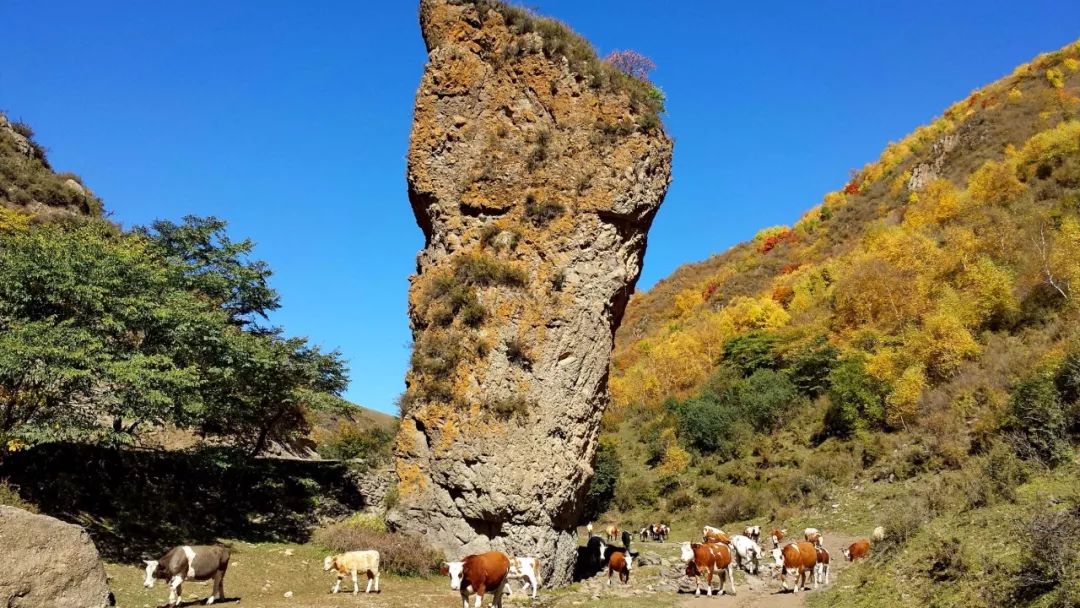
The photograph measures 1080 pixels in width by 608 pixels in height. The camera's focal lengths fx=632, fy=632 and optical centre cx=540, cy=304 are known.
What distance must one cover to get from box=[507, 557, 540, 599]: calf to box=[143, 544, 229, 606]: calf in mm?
6311

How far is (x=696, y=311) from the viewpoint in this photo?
74.4 metres

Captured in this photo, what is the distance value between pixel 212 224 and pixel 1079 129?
5620cm

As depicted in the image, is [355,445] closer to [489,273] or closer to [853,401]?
[489,273]

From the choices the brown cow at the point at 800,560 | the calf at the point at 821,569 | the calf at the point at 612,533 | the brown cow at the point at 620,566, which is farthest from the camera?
the calf at the point at 612,533

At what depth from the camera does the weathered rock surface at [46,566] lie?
9.25 metres

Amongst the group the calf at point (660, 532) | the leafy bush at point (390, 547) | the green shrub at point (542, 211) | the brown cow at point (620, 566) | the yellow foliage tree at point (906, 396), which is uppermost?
the green shrub at point (542, 211)

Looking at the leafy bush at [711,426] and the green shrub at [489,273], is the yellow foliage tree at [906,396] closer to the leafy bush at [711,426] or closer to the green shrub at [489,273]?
the leafy bush at [711,426]

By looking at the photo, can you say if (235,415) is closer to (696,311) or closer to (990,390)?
(990,390)

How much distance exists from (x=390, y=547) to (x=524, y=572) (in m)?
3.51

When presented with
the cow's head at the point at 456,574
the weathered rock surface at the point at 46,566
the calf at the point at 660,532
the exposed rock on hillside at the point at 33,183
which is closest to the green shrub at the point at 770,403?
the calf at the point at 660,532

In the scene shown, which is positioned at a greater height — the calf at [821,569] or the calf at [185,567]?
the calf at [185,567]

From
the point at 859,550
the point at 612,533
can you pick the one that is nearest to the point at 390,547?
→ the point at 859,550

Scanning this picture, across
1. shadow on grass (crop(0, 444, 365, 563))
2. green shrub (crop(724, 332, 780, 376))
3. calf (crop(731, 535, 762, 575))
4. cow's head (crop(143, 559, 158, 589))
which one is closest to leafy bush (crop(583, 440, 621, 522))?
green shrub (crop(724, 332, 780, 376))

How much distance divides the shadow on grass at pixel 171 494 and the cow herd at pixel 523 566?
380 centimetres
